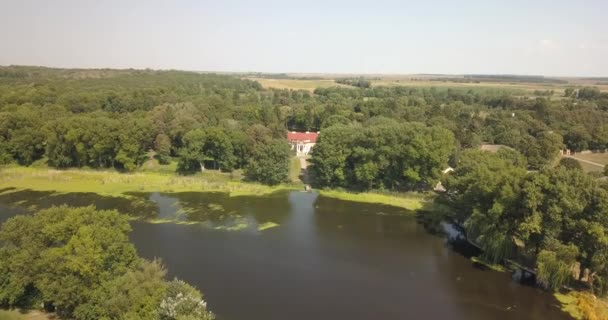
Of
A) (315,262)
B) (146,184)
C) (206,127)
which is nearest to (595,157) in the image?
(315,262)

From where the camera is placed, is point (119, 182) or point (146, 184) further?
point (119, 182)

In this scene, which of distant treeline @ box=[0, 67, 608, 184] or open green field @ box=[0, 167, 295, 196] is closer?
open green field @ box=[0, 167, 295, 196]

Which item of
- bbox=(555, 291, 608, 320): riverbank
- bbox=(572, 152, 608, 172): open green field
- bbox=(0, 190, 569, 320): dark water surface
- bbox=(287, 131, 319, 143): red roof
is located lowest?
bbox=(0, 190, 569, 320): dark water surface

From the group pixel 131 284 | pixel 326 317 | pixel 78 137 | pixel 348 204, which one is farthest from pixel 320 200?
pixel 78 137

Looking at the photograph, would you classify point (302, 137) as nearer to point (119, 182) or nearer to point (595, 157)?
point (119, 182)

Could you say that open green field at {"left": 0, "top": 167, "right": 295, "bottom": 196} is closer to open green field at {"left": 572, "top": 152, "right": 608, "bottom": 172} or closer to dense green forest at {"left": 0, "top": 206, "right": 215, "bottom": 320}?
dense green forest at {"left": 0, "top": 206, "right": 215, "bottom": 320}

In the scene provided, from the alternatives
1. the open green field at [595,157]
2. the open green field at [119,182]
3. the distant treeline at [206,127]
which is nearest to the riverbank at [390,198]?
the distant treeline at [206,127]

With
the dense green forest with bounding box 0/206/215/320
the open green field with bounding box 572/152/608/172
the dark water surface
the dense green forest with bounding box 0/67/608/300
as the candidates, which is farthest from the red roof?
the dense green forest with bounding box 0/206/215/320
